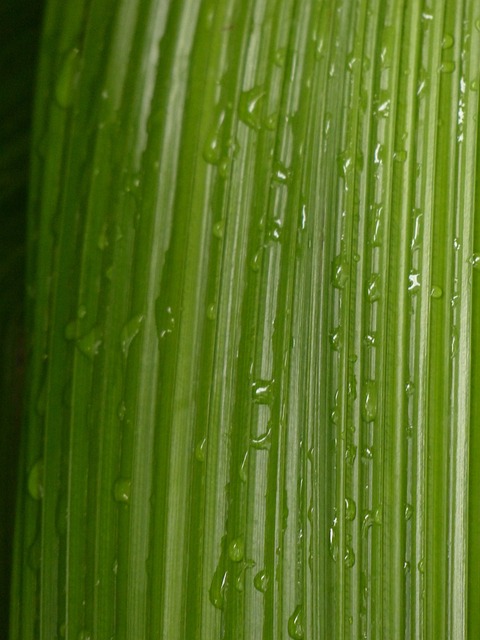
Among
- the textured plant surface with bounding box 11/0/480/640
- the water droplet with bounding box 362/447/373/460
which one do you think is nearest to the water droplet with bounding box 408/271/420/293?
the textured plant surface with bounding box 11/0/480/640

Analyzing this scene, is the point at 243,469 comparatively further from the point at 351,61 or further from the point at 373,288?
the point at 351,61

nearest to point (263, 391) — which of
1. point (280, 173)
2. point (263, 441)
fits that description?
point (263, 441)

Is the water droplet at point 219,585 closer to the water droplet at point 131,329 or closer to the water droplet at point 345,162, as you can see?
the water droplet at point 131,329

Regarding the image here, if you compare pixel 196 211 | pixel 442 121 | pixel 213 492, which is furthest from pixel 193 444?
pixel 442 121

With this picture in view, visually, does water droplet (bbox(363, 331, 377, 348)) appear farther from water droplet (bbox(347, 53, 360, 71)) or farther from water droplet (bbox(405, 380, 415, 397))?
water droplet (bbox(347, 53, 360, 71))

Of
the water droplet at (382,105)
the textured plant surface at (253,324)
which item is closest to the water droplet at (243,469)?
the textured plant surface at (253,324)

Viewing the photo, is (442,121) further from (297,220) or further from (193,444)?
(193,444)
